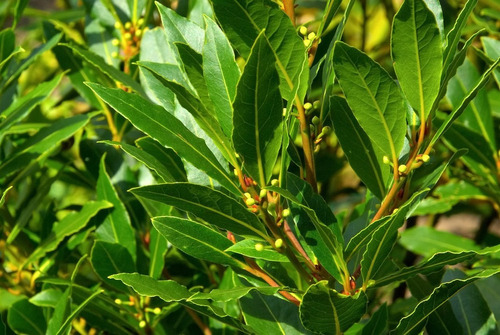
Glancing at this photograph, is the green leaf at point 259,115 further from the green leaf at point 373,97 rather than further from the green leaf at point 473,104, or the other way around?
the green leaf at point 473,104

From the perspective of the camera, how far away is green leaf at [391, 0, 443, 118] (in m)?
0.88

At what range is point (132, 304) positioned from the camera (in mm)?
1319

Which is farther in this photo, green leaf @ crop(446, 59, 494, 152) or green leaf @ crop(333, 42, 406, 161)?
green leaf @ crop(446, 59, 494, 152)

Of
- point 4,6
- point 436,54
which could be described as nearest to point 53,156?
point 4,6

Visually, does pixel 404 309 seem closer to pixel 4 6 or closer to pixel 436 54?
pixel 436 54

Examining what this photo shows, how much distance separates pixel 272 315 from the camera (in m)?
1.11

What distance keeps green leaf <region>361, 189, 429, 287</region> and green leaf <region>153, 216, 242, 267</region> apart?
0.63 feet

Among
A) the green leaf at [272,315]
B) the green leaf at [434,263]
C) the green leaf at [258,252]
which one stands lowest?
the green leaf at [272,315]

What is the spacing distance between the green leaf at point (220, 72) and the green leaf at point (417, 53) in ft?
0.67

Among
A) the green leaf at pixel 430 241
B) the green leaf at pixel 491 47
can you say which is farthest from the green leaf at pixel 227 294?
the green leaf at pixel 430 241

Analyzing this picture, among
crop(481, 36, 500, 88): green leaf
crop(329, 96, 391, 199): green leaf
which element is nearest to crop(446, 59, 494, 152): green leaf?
crop(481, 36, 500, 88): green leaf

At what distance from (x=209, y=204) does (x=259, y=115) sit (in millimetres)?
127

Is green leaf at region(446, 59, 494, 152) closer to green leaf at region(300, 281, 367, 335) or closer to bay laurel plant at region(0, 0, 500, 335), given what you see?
bay laurel plant at region(0, 0, 500, 335)

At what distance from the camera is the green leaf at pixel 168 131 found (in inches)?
36.3
